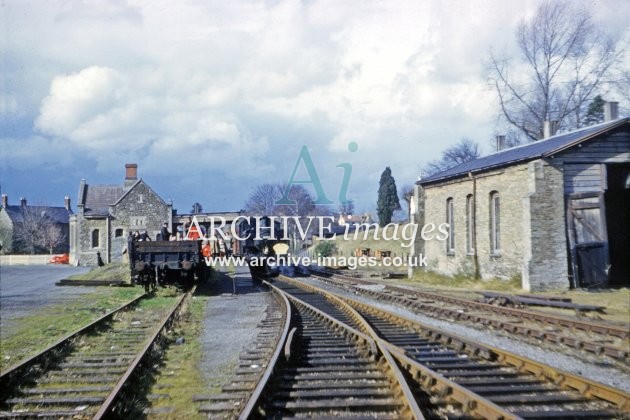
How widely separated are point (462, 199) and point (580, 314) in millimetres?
11453

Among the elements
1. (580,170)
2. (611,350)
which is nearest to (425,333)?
(611,350)

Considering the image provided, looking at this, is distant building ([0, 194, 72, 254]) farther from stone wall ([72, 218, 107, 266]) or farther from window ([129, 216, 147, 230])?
window ([129, 216, 147, 230])

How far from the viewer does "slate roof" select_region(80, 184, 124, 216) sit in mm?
48125

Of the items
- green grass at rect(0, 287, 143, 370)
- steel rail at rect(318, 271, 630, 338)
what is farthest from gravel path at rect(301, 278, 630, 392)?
green grass at rect(0, 287, 143, 370)

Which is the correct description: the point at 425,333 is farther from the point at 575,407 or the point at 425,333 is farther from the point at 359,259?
the point at 359,259

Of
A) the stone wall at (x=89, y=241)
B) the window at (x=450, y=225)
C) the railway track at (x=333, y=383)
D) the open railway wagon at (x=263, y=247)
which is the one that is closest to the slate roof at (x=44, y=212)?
the stone wall at (x=89, y=241)

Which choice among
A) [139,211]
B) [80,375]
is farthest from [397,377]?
[139,211]

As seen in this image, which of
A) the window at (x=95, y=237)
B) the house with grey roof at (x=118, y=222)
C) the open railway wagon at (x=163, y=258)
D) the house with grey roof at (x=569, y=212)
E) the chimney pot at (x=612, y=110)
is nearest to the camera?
the house with grey roof at (x=569, y=212)

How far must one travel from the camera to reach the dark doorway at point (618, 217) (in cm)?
1617

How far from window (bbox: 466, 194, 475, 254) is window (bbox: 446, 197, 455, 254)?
1.33 metres

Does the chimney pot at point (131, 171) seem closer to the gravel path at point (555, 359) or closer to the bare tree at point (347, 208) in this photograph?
the bare tree at point (347, 208)

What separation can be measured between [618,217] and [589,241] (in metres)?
1.91

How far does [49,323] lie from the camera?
39.0 ft

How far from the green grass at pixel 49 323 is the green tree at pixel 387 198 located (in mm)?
40783
